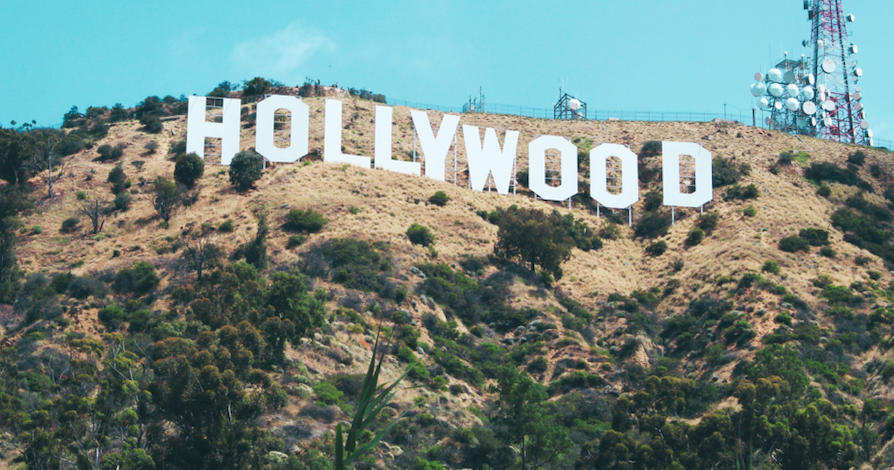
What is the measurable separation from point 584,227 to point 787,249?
1426cm

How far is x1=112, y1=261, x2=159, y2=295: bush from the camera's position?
4741cm

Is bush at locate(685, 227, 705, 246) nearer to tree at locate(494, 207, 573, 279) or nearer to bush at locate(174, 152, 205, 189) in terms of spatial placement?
tree at locate(494, 207, 573, 279)

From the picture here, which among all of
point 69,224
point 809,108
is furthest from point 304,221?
point 809,108

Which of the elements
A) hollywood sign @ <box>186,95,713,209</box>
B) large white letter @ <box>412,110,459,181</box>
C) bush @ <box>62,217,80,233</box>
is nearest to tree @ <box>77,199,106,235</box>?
bush @ <box>62,217,80,233</box>

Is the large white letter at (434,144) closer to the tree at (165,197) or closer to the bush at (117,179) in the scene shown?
the tree at (165,197)

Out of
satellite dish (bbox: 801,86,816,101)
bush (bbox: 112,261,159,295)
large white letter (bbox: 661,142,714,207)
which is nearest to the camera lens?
bush (bbox: 112,261,159,295)

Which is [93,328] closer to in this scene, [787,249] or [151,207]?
[151,207]

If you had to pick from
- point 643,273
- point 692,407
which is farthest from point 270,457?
point 643,273

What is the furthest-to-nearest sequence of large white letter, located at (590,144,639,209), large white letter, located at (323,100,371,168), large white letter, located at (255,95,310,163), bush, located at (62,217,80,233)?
large white letter, located at (590,144,639,209), large white letter, located at (323,100,371,168), large white letter, located at (255,95,310,163), bush, located at (62,217,80,233)

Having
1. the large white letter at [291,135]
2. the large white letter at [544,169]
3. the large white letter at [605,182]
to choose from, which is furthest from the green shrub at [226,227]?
the large white letter at [605,182]

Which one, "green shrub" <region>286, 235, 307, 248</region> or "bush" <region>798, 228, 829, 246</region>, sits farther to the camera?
"bush" <region>798, 228, 829, 246</region>

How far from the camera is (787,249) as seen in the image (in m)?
60.2

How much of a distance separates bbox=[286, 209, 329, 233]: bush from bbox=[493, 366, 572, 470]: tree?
21.0 m

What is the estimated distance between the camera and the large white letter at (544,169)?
2697 inches
